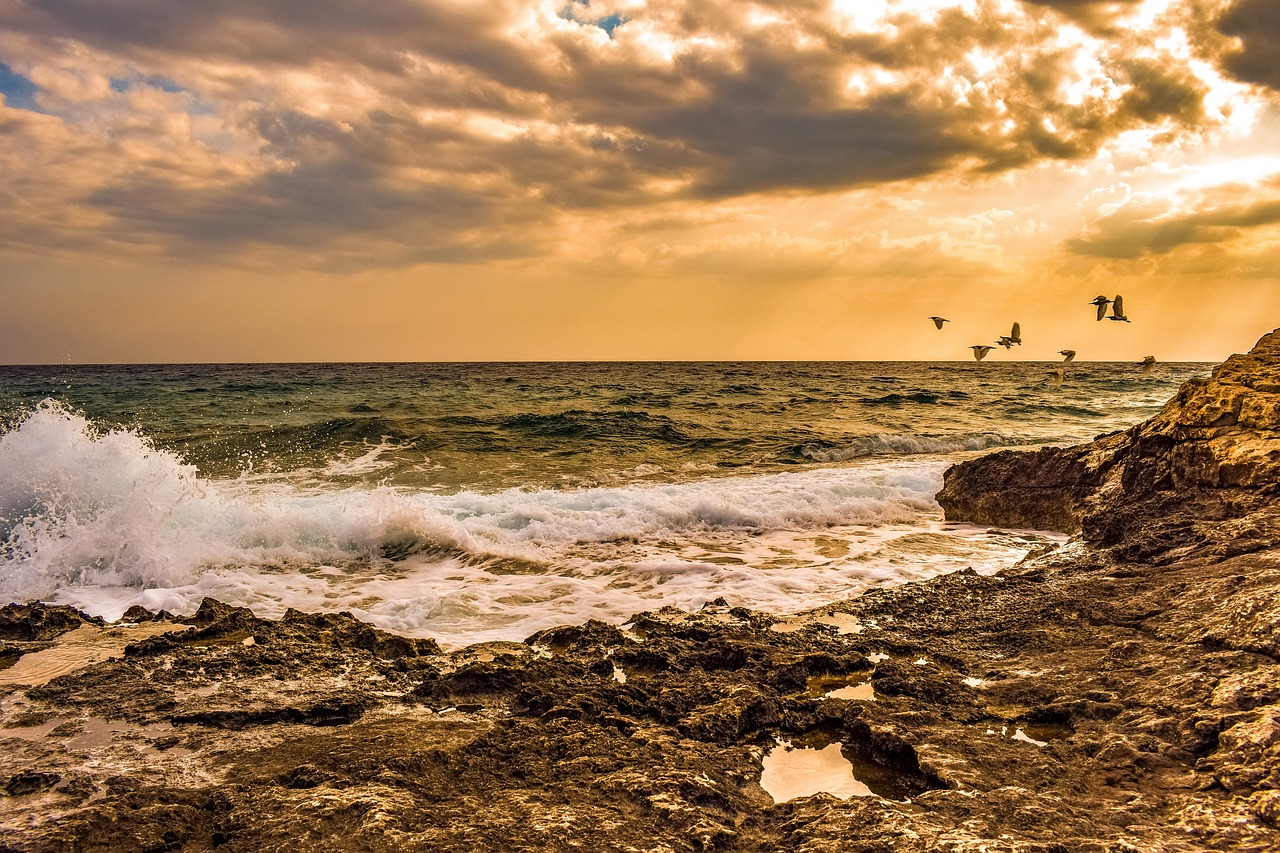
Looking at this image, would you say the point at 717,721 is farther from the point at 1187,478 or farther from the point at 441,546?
the point at 441,546

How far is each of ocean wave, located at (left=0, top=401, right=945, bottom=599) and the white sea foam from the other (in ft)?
0.07

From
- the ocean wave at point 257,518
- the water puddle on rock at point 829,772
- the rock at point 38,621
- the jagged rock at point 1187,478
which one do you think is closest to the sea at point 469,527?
the ocean wave at point 257,518

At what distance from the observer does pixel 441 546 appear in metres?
7.79

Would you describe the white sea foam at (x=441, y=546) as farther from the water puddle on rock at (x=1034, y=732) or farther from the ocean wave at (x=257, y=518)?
the water puddle on rock at (x=1034, y=732)

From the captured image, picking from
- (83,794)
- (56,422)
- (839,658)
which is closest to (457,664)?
(83,794)

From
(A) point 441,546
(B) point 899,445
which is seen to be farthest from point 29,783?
(B) point 899,445

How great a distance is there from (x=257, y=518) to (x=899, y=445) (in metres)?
13.3

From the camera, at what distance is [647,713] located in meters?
3.34

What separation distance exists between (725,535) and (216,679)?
5482 mm

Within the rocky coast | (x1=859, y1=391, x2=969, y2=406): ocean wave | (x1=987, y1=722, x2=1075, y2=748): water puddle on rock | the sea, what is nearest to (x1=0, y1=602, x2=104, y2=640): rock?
the rocky coast

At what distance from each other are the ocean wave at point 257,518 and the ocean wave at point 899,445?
513cm

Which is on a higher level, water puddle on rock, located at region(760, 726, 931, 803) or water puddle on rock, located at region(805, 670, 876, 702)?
water puddle on rock, located at region(805, 670, 876, 702)

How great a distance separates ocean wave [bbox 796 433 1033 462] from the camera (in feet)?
50.8

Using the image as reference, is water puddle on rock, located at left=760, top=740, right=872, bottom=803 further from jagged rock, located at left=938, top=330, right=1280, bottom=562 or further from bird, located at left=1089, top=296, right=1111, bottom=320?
bird, located at left=1089, top=296, right=1111, bottom=320
